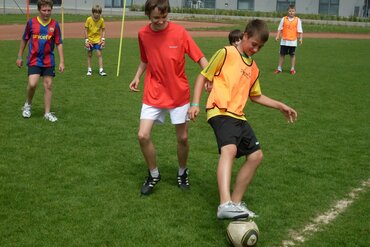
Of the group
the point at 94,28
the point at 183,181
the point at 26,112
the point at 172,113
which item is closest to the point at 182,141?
the point at 172,113

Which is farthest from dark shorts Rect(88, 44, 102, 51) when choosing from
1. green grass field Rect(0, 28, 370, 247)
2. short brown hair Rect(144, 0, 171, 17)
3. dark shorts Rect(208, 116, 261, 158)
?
dark shorts Rect(208, 116, 261, 158)

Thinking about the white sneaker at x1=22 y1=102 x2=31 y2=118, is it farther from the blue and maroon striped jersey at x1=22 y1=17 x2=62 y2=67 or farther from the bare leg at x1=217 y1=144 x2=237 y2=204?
the bare leg at x1=217 y1=144 x2=237 y2=204

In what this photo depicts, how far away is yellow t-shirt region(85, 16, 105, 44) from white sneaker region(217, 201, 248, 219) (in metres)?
10.9

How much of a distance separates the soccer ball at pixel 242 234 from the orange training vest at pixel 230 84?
105 cm

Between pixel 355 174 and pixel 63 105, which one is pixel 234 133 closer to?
pixel 355 174

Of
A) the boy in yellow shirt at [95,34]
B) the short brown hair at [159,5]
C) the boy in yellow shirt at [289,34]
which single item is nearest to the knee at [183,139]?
the short brown hair at [159,5]

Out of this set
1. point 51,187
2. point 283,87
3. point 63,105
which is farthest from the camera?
point 283,87

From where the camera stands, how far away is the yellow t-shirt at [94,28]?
14328 mm

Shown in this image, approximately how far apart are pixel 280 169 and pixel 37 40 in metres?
4.54

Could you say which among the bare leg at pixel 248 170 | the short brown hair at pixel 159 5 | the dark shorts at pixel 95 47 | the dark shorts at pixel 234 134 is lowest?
the bare leg at pixel 248 170

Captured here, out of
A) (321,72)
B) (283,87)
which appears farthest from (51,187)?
(321,72)

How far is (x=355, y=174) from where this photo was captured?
6.55 meters

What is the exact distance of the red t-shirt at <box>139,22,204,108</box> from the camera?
540 cm

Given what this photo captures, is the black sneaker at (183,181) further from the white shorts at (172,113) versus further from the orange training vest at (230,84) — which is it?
the orange training vest at (230,84)
